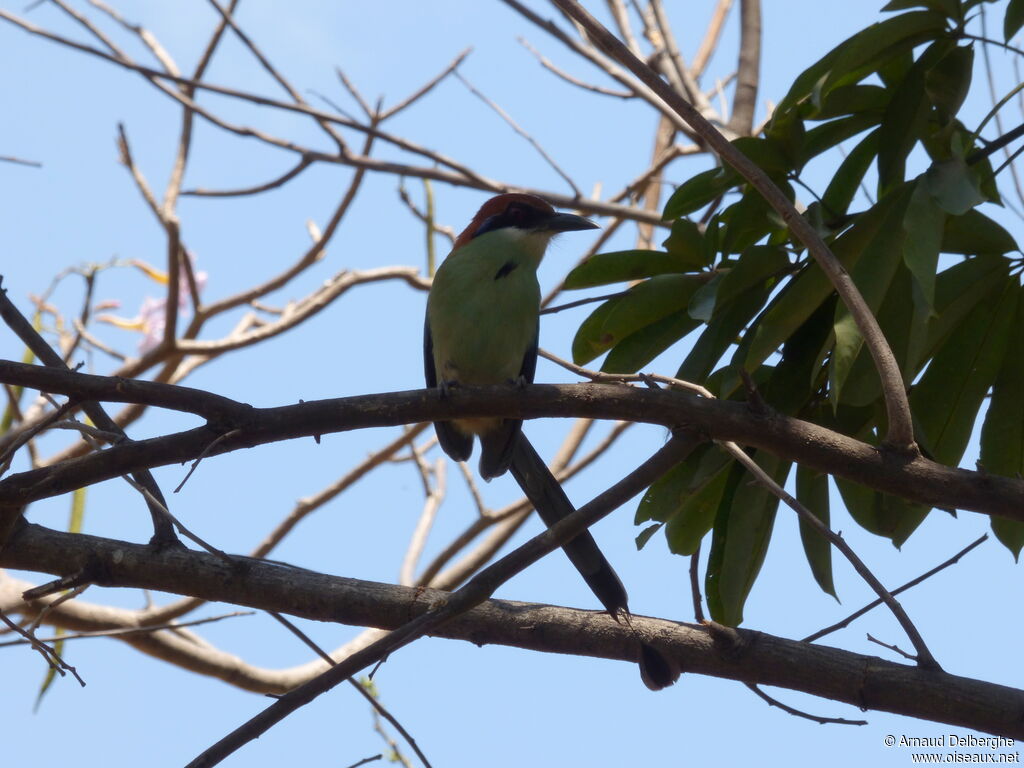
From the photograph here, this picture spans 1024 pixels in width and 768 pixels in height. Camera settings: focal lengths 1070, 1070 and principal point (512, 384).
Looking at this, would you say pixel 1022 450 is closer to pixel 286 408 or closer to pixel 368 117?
pixel 286 408

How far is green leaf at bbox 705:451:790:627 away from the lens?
2861mm

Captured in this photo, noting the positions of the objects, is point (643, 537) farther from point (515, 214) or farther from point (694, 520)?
point (515, 214)

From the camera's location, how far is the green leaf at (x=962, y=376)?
281cm

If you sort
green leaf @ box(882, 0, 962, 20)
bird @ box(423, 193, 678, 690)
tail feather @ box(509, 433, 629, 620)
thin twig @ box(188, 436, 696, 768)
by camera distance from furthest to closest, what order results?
bird @ box(423, 193, 678, 690)
tail feather @ box(509, 433, 629, 620)
green leaf @ box(882, 0, 962, 20)
thin twig @ box(188, 436, 696, 768)

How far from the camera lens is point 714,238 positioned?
9.73 feet

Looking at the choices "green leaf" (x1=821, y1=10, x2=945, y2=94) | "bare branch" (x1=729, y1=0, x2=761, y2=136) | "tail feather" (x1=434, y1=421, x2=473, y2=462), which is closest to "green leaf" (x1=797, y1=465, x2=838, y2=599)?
"green leaf" (x1=821, y1=10, x2=945, y2=94)

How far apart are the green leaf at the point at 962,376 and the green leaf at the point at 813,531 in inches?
13.0

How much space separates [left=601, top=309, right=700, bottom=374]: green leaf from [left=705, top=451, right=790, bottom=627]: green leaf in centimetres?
40

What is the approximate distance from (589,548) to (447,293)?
130 centimetres

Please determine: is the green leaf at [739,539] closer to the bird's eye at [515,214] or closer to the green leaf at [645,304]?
the green leaf at [645,304]

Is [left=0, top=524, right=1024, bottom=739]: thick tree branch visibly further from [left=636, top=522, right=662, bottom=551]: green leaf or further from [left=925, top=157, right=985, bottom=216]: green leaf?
[left=925, top=157, right=985, bottom=216]: green leaf

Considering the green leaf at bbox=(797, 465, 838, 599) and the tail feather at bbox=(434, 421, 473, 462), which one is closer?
the green leaf at bbox=(797, 465, 838, 599)

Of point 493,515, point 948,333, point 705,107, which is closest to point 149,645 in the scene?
point 493,515

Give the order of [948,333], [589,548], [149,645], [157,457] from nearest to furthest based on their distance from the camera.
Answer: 1. [157,457]
2. [948,333]
3. [589,548]
4. [149,645]
